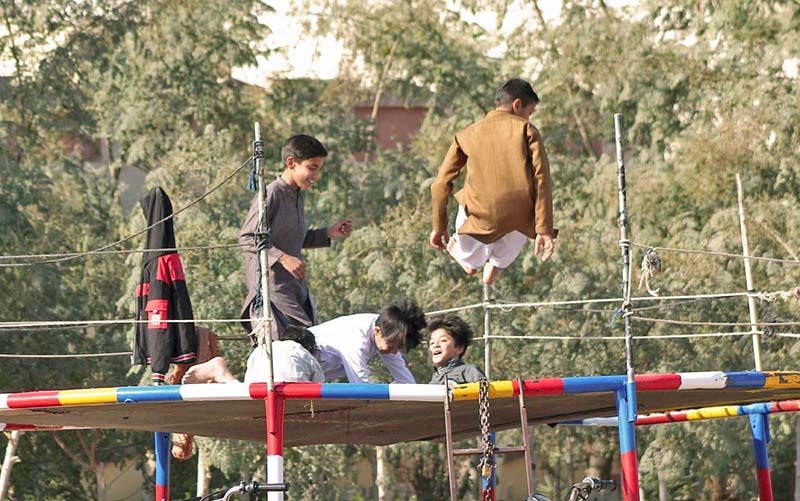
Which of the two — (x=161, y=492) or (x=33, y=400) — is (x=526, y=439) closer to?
(x=33, y=400)

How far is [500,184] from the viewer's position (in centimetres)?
777

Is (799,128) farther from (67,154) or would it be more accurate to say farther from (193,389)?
(193,389)

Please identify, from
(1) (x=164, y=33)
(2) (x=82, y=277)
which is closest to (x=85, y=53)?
(1) (x=164, y=33)

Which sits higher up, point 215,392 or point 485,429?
point 215,392

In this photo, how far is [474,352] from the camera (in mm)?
17859

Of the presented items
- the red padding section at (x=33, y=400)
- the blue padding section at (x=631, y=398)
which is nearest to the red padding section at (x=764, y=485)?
the blue padding section at (x=631, y=398)

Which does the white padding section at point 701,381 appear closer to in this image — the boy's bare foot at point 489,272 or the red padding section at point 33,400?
the boy's bare foot at point 489,272

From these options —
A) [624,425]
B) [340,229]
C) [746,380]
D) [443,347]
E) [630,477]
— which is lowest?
[630,477]

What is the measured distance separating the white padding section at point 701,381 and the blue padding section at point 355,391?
1570 millimetres

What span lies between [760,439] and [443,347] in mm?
2810

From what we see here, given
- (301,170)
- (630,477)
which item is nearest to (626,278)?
(630,477)

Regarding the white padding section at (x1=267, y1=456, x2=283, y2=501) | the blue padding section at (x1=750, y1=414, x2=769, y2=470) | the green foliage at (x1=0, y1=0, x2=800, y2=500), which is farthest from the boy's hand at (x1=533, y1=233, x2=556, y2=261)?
the green foliage at (x1=0, y1=0, x2=800, y2=500)

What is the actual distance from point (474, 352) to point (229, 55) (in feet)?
19.0

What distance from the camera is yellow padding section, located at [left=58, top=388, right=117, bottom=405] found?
7047 mm
